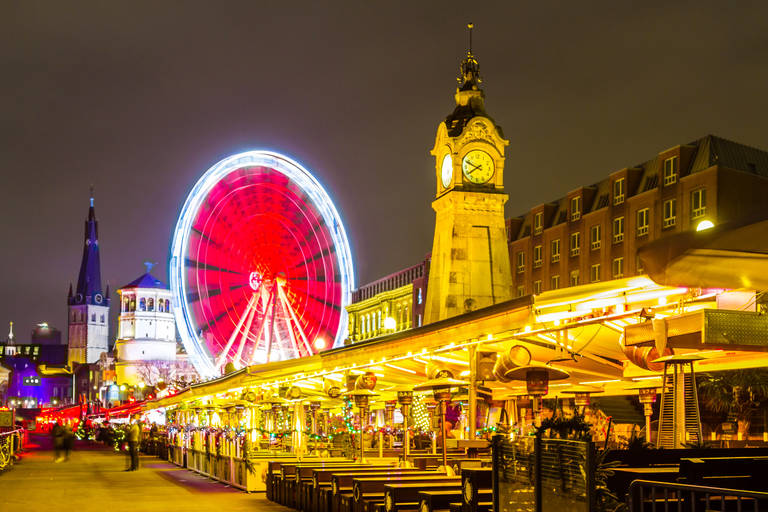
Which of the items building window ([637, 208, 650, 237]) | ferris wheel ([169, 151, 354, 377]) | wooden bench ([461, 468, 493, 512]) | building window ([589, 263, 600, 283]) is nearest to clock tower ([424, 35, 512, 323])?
ferris wheel ([169, 151, 354, 377])

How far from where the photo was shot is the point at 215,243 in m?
45.7

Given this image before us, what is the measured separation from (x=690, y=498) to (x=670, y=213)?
56.2m

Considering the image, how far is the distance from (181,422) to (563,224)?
1352 inches

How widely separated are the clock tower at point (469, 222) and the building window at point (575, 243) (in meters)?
32.8

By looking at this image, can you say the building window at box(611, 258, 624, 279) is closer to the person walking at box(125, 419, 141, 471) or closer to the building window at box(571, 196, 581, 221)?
the building window at box(571, 196, 581, 221)

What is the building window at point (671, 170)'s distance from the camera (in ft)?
203

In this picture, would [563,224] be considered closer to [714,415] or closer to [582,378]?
[714,415]

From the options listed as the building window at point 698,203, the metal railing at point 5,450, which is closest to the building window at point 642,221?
the building window at point 698,203

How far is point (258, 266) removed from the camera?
48438mm

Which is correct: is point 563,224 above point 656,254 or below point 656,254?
above

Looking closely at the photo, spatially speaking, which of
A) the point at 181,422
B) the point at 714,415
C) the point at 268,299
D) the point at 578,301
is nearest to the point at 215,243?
the point at 268,299

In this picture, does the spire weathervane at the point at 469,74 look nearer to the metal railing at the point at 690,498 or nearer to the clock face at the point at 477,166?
the clock face at the point at 477,166

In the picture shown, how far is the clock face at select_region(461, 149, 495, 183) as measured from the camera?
41.0m

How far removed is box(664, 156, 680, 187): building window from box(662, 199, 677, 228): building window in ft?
3.81
